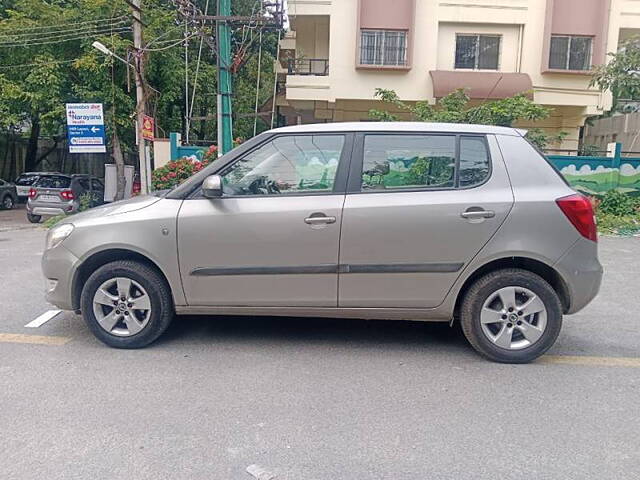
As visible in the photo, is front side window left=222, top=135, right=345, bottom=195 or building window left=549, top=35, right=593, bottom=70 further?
building window left=549, top=35, right=593, bottom=70

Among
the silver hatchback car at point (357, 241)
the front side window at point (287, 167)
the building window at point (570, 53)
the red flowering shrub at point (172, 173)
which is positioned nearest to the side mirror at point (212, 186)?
the silver hatchback car at point (357, 241)

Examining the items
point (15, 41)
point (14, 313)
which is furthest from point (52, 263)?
point (15, 41)

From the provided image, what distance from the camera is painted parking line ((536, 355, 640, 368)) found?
396 centimetres

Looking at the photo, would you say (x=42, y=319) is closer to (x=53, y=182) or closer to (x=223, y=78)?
(x=223, y=78)

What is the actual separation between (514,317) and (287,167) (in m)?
2.12

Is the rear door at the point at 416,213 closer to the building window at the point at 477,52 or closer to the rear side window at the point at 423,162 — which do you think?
the rear side window at the point at 423,162

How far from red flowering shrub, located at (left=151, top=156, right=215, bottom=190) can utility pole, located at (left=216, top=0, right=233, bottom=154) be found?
131 cm

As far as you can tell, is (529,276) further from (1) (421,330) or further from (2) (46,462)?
(2) (46,462)

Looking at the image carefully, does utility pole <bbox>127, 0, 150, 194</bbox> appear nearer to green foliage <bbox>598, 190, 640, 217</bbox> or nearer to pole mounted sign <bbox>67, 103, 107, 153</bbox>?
pole mounted sign <bbox>67, 103, 107, 153</bbox>

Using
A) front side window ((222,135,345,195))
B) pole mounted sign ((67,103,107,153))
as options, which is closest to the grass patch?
front side window ((222,135,345,195))

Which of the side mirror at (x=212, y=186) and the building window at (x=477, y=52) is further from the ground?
the building window at (x=477, y=52)

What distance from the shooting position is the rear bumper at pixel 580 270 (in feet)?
12.4

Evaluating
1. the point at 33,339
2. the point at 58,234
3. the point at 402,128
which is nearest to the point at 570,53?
the point at 402,128

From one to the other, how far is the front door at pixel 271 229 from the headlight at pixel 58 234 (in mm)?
963
